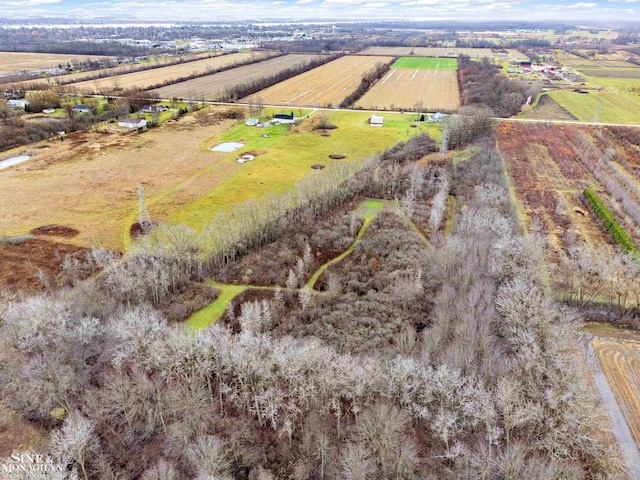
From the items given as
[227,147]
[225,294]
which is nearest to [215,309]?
[225,294]

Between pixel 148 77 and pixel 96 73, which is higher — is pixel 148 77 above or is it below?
below

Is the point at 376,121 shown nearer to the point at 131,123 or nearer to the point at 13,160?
the point at 131,123

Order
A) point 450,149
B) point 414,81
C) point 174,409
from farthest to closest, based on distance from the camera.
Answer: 1. point 414,81
2. point 450,149
3. point 174,409

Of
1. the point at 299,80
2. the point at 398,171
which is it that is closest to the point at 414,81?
the point at 299,80

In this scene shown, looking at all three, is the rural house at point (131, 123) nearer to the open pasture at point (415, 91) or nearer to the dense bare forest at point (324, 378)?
the open pasture at point (415, 91)

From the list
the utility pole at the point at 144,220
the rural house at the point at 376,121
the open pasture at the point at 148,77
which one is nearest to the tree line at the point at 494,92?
the rural house at the point at 376,121

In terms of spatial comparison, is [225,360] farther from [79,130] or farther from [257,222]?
[79,130]
